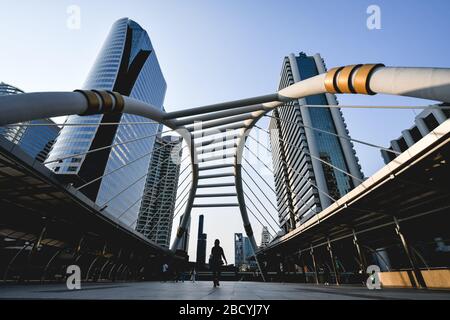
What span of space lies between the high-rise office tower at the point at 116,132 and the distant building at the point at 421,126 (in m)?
71.7

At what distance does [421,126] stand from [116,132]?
4290 inches

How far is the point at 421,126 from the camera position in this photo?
176ft

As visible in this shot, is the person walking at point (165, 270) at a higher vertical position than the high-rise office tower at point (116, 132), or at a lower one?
lower

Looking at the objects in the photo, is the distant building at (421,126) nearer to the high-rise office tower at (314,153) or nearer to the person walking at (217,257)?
the high-rise office tower at (314,153)

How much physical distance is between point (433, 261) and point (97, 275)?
4901 centimetres

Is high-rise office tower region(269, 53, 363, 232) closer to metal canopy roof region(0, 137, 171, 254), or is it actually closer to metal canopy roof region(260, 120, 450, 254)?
metal canopy roof region(260, 120, 450, 254)

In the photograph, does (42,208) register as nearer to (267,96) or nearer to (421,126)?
(267,96)

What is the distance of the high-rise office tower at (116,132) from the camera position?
8675cm

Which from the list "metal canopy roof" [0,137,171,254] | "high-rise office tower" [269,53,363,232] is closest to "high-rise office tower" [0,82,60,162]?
"high-rise office tower" [269,53,363,232]

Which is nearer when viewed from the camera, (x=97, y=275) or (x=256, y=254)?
(x=97, y=275)

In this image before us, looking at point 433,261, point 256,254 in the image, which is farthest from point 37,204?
point 433,261

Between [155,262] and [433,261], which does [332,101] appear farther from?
[155,262]

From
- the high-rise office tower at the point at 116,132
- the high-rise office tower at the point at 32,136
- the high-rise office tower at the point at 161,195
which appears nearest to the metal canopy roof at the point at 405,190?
the high-rise office tower at the point at 161,195
